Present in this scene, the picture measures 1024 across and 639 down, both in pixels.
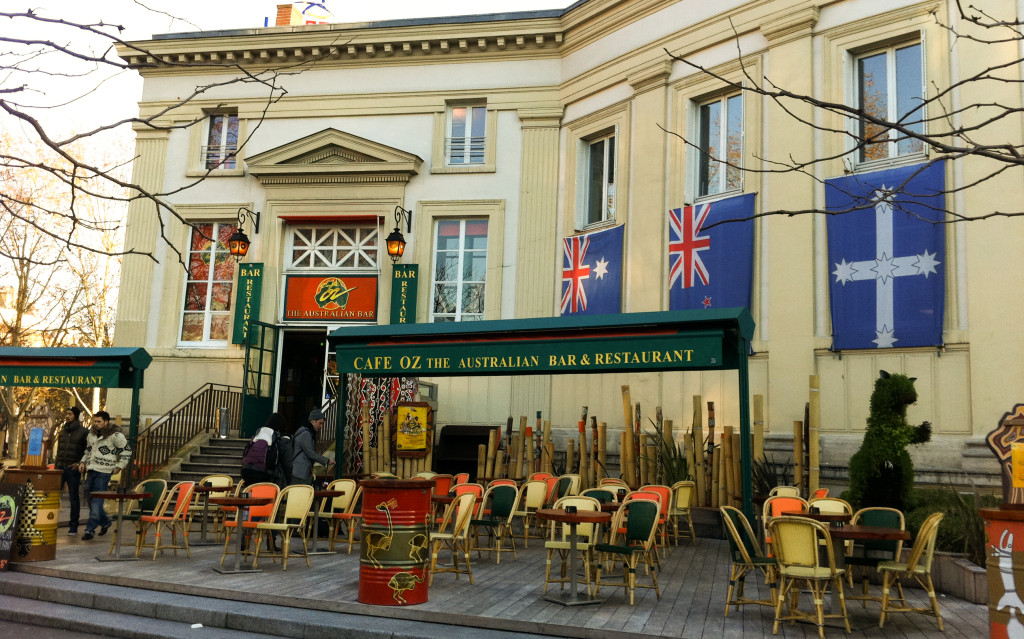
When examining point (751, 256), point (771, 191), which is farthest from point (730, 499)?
point (771, 191)

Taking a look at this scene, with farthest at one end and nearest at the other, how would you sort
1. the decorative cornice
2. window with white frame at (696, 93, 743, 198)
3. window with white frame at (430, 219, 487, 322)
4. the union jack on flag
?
window with white frame at (430, 219, 487, 322) < the union jack on flag < window with white frame at (696, 93, 743, 198) < the decorative cornice

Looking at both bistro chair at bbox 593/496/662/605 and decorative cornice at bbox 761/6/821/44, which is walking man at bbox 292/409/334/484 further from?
decorative cornice at bbox 761/6/821/44

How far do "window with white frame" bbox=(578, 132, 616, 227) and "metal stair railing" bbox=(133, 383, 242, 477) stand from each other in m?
8.86

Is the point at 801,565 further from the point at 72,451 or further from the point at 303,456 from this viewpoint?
the point at 72,451

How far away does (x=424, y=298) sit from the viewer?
19812mm

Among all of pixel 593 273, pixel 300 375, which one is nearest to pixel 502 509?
pixel 593 273

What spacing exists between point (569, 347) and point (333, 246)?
11.1 m

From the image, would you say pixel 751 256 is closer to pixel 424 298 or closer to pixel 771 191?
pixel 771 191

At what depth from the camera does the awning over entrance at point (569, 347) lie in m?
10.0

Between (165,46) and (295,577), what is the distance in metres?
16.5

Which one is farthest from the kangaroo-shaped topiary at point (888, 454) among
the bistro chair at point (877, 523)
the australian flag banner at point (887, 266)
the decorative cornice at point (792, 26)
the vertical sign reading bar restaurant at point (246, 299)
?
the vertical sign reading bar restaurant at point (246, 299)

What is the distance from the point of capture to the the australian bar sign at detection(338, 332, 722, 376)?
10.2m

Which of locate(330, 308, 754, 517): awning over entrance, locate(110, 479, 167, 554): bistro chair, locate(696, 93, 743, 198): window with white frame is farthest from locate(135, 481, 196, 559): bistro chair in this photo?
locate(696, 93, 743, 198): window with white frame

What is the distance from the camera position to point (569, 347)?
11.1 metres
